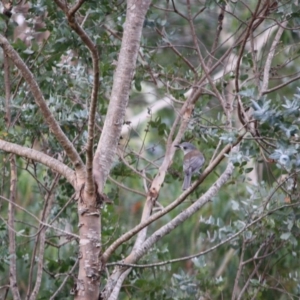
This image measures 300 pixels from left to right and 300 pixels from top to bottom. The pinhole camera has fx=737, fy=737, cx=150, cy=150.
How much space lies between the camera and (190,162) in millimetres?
4590

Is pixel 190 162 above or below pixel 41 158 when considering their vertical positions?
above

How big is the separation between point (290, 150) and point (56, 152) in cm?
210

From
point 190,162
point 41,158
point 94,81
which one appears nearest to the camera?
point 94,81

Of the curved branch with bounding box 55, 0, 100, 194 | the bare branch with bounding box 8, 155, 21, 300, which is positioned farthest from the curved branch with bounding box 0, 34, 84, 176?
the bare branch with bounding box 8, 155, 21, 300

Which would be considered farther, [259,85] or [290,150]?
[259,85]

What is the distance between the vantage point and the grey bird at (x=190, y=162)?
4465 millimetres

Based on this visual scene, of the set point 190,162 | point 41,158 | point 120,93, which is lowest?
point 41,158

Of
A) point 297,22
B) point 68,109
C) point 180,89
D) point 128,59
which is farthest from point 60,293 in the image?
point 297,22

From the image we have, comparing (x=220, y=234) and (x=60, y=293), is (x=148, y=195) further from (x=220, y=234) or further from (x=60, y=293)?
(x=60, y=293)

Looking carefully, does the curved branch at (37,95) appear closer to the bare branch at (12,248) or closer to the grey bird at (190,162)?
the bare branch at (12,248)

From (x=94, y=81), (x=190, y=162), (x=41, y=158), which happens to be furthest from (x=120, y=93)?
(x=190, y=162)

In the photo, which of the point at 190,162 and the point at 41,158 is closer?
the point at 41,158

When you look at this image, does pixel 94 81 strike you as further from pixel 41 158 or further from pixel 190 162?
pixel 190 162

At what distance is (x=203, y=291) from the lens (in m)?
4.54
